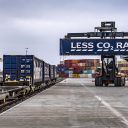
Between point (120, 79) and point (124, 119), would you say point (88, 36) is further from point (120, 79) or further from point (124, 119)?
point (124, 119)

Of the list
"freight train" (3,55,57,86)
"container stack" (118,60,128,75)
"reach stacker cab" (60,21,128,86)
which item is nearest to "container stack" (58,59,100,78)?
"container stack" (118,60,128,75)

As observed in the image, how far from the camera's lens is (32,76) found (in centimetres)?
3888

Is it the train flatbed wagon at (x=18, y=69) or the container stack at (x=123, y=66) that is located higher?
the container stack at (x=123, y=66)

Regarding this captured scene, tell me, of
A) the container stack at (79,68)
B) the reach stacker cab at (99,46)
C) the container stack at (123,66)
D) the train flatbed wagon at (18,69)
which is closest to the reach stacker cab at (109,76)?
the reach stacker cab at (99,46)

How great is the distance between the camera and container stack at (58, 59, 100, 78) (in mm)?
187500

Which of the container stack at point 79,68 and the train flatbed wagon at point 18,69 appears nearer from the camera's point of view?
the train flatbed wagon at point 18,69

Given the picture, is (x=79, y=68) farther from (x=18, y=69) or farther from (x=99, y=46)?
(x=18, y=69)

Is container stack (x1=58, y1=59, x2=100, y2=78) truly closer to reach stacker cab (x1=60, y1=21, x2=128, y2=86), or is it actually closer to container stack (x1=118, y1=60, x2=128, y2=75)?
container stack (x1=118, y1=60, x2=128, y2=75)

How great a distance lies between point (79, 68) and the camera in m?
190

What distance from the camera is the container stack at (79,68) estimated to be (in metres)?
188

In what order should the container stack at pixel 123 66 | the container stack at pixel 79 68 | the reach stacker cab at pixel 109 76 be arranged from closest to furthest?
the reach stacker cab at pixel 109 76 < the container stack at pixel 79 68 < the container stack at pixel 123 66

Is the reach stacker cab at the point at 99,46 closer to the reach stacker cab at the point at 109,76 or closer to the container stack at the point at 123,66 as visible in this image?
the reach stacker cab at the point at 109,76

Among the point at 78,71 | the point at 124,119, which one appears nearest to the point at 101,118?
the point at 124,119

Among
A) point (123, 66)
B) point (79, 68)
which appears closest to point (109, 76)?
point (79, 68)
